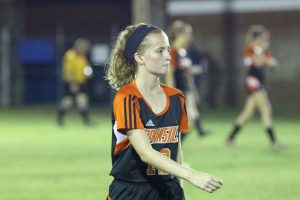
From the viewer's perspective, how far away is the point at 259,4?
1251 inches

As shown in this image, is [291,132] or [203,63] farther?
[203,63]

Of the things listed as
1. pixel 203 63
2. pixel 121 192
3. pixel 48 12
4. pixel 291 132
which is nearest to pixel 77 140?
pixel 291 132

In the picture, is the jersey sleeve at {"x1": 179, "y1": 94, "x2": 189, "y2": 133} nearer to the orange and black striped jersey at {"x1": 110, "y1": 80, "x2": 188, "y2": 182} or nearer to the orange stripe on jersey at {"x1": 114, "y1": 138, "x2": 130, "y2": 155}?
the orange and black striped jersey at {"x1": 110, "y1": 80, "x2": 188, "y2": 182}

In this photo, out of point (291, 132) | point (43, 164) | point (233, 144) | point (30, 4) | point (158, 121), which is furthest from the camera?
point (30, 4)

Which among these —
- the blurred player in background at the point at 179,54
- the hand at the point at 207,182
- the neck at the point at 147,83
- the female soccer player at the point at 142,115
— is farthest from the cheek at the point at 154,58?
the blurred player in background at the point at 179,54

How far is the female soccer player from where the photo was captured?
17.8 feet

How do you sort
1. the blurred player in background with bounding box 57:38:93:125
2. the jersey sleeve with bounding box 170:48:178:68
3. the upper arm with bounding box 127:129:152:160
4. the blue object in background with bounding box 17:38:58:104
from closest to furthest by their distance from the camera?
the upper arm with bounding box 127:129:152:160
the jersey sleeve with bounding box 170:48:178:68
the blurred player in background with bounding box 57:38:93:125
the blue object in background with bounding box 17:38:58:104

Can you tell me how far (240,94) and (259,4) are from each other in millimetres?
3447

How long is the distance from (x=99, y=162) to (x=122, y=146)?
27.0ft

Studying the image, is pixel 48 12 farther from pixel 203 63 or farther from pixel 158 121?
pixel 158 121

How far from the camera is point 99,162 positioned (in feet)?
45.1

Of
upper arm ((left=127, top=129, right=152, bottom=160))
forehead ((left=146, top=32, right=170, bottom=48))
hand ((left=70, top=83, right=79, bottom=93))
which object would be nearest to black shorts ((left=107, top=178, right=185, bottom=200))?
upper arm ((left=127, top=129, right=152, bottom=160))

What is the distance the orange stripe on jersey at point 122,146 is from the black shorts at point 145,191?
0.20 meters

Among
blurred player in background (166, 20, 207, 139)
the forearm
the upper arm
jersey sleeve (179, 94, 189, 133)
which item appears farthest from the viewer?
blurred player in background (166, 20, 207, 139)
